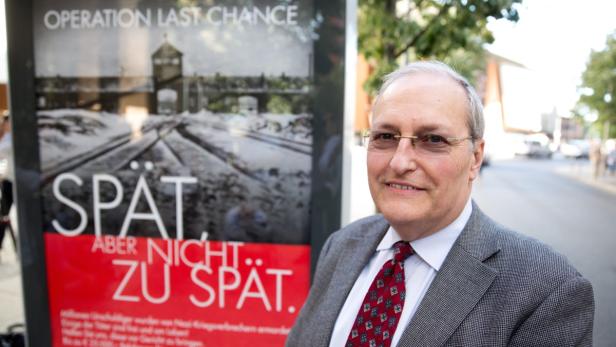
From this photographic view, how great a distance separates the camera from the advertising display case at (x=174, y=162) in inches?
88.6

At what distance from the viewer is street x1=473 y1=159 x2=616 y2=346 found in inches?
209

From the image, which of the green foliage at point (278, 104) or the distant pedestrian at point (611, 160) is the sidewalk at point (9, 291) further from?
the distant pedestrian at point (611, 160)

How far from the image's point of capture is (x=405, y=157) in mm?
1323

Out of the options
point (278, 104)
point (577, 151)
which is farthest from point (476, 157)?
point (577, 151)

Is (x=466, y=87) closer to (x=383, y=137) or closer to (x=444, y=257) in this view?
(x=383, y=137)

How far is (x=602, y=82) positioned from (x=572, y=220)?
35.7 ft

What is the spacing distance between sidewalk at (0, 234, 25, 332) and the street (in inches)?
201

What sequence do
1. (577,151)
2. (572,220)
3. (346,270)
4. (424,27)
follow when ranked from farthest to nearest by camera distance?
(577,151)
(572,220)
(424,27)
(346,270)

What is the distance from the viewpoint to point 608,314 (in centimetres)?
462

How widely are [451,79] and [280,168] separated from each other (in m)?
1.15

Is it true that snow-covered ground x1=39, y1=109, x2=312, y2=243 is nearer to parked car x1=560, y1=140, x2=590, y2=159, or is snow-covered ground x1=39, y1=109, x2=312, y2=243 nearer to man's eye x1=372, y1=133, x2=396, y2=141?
man's eye x1=372, y1=133, x2=396, y2=141

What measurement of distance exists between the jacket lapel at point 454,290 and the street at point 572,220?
11.3 ft

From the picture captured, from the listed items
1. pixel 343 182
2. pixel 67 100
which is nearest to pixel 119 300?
pixel 67 100

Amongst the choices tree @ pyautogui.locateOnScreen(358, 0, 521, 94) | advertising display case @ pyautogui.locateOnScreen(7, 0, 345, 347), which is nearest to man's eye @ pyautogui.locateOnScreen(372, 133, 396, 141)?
advertising display case @ pyautogui.locateOnScreen(7, 0, 345, 347)
